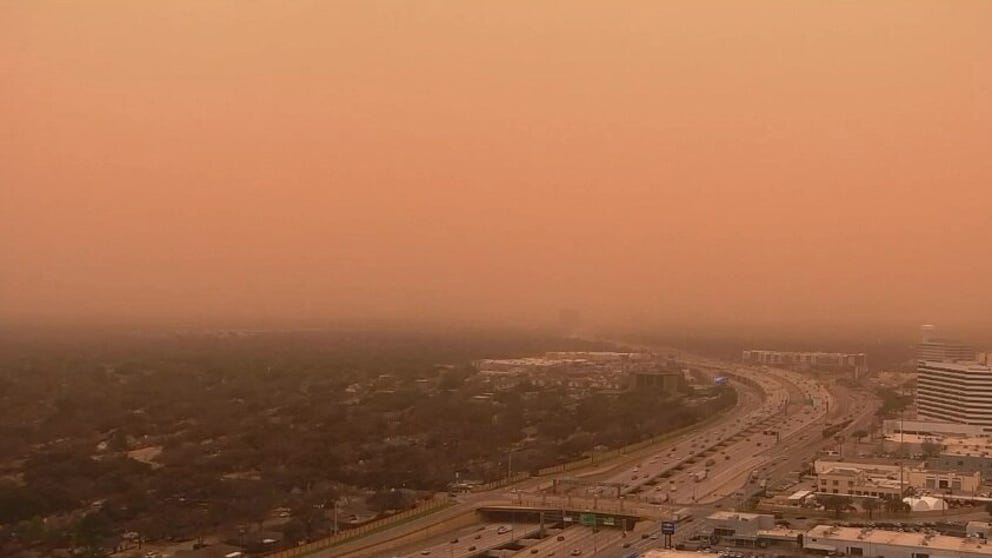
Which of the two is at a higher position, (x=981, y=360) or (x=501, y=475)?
(x=981, y=360)

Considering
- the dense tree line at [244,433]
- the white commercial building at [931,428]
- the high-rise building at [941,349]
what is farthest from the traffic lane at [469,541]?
the high-rise building at [941,349]

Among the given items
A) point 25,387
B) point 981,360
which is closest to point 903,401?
point 981,360

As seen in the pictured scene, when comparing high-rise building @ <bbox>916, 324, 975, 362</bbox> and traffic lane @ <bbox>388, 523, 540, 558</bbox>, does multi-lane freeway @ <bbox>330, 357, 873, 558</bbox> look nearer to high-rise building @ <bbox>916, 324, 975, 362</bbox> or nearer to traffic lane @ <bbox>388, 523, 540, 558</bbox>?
traffic lane @ <bbox>388, 523, 540, 558</bbox>

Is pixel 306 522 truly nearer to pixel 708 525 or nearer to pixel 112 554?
pixel 112 554

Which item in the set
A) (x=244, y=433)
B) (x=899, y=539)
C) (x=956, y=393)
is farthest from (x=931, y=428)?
(x=244, y=433)

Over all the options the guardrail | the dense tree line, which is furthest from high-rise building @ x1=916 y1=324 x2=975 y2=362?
the guardrail

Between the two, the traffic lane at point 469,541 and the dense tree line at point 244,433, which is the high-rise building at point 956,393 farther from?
the traffic lane at point 469,541
